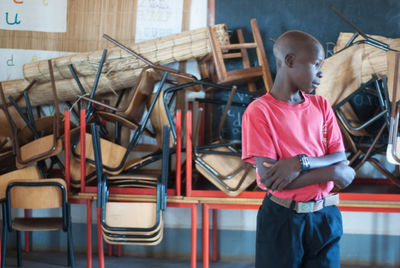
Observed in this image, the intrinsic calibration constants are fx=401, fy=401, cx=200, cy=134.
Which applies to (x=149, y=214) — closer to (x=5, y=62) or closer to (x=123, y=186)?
(x=123, y=186)

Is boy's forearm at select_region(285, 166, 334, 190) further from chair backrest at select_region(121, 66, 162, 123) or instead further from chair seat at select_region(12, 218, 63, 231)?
chair seat at select_region(12, 218, 63, 231)

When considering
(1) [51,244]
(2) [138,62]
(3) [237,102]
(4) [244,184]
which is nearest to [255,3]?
(3) [237,102]

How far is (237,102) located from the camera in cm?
364

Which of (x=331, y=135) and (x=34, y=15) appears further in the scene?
(x=34, y=15)

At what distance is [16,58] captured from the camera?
A: 3799 mm

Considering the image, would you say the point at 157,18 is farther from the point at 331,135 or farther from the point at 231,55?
the point at 331,135

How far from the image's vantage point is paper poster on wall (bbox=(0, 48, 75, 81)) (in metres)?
3.77

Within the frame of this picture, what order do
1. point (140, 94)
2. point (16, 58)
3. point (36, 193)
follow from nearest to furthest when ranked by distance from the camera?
point (36, 193), point (140, 94), point (16, 58)

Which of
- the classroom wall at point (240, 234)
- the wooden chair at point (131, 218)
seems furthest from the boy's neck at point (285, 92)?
the classroom wall at point (240, 234)

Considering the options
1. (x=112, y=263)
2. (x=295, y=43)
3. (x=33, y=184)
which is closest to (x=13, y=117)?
(x=33, y=184)

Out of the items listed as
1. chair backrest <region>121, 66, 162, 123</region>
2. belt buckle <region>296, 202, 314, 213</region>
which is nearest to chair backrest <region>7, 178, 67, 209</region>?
chair backrest <region>121, 66, 162, 123</region>

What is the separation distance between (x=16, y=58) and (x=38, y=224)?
1.67 meters

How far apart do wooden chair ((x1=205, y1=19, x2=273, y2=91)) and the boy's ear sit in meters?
1.66

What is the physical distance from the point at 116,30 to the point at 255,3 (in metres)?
1.30
